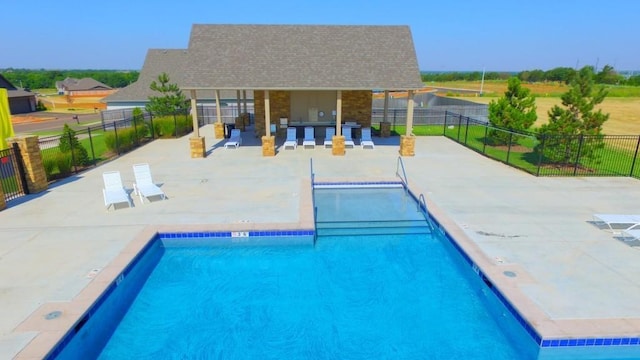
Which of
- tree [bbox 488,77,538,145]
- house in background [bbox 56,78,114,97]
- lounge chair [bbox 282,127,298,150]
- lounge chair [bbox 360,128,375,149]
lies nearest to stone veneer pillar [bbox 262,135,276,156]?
lounge chair [bbox 282,127,298,150]

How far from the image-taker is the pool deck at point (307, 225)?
6035 mm

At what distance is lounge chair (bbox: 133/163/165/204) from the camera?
10992 mm

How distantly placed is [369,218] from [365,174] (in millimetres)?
3410

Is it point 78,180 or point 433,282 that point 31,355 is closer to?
point 433,282

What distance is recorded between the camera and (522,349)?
226 inches

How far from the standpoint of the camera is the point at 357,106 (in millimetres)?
20891

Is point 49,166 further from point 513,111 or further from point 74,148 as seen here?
point 513,111

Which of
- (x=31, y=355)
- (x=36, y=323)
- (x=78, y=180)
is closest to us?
(x=31, y=355)

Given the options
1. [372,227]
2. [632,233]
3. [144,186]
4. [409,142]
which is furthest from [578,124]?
[144,186]

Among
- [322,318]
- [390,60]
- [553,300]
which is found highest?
[390,60]

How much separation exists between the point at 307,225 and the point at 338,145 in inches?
311

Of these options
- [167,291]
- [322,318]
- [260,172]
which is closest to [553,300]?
[322,318]

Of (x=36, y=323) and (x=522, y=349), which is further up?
(x=36, y=323)

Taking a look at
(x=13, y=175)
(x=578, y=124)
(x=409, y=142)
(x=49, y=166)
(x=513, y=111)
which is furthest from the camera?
(x=513, y=111)
